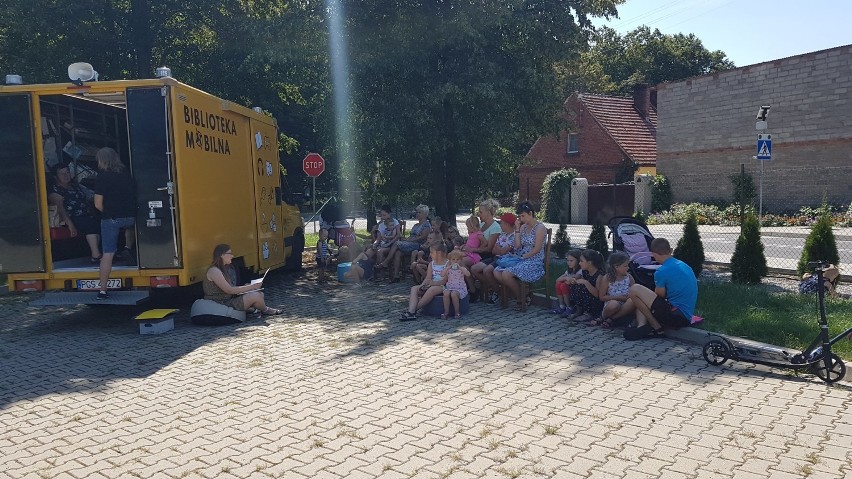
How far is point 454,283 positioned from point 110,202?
177 inches

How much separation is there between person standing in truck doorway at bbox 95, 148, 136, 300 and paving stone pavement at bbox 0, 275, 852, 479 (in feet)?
3.22

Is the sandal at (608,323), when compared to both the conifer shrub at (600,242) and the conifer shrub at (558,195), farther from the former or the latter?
the conifer shrub at (558,195)

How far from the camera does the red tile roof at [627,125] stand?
115 ft

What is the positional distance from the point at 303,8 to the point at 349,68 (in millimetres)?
1622

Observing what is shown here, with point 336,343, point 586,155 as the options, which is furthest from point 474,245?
point 586,155

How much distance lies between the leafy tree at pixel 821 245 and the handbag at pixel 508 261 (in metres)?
4.17

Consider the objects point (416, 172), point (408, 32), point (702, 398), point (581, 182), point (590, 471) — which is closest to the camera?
point (590, 471)

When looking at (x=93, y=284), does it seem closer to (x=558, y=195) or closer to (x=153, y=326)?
(x=153, y=326)

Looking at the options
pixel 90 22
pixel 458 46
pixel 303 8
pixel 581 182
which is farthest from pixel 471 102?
pixel 581 182

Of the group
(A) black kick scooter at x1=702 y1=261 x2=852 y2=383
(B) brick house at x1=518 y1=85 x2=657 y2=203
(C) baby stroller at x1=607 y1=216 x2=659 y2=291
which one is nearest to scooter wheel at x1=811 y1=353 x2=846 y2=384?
(A) black kick scooter at x1=702 y1=261 x2=852 y2=383

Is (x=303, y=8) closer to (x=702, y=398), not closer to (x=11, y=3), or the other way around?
(x=11, y=3)

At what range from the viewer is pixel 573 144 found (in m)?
37.4

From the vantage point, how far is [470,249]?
418 inches

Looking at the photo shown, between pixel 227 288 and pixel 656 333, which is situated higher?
pixel 227 288
